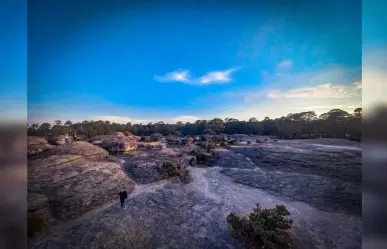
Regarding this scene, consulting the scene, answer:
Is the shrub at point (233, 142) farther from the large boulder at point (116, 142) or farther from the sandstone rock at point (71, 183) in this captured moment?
the sandstone rock at point (71, 183)

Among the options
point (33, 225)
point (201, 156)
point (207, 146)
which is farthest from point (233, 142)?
point (33, 225)

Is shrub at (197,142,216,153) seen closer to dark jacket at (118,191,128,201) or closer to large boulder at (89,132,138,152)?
large boulder at (89,132,138,152)

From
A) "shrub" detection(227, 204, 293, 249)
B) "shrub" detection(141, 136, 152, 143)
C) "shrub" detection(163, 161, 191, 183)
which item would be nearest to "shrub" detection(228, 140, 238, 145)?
"shrub" detection(163, 161, 191, 183)

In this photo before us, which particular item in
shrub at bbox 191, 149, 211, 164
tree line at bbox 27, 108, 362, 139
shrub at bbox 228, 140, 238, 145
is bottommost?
shrub at bbox 191, 149, 211, 164

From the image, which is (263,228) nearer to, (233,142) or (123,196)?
(233,142)

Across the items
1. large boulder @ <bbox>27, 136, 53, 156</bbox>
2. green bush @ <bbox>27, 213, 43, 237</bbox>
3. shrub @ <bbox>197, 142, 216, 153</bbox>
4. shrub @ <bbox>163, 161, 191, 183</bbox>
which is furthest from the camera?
shrub @ <bbox>197, 142, 216, 153</bbox>

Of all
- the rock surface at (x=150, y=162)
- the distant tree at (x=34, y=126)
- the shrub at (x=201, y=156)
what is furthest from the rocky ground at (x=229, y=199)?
the distant tree at (x=34, y=126)

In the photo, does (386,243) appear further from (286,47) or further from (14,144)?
(14,144)

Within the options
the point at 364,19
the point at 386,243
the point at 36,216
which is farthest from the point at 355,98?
the point at 36,216
